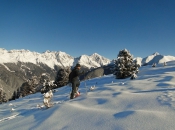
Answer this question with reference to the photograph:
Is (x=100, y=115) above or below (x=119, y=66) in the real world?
below

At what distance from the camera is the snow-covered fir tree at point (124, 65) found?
21969 millimetres

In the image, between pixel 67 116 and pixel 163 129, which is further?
pixel 67 116

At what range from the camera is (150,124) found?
12.3 ft

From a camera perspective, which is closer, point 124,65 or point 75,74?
point 75,74

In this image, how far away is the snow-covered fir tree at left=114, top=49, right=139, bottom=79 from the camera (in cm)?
2197

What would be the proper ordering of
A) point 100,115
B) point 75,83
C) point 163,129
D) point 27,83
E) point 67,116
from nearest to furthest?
point 163,129, point 100,115, point 67,116, point 75,83, point 27,83

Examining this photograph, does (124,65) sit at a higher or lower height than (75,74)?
higher

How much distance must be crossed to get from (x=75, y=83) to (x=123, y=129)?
254 inches

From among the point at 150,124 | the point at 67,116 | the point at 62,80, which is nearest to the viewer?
the point at 150,124

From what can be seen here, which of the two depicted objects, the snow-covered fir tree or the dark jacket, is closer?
the dark jacket

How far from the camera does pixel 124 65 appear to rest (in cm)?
2283

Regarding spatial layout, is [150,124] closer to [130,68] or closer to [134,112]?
[134,112]

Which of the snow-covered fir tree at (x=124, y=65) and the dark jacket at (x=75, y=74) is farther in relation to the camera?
the snow-covered fir tree at (x=124, y=65)

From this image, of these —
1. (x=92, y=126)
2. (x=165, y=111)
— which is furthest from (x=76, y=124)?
(x=165, y=111)
